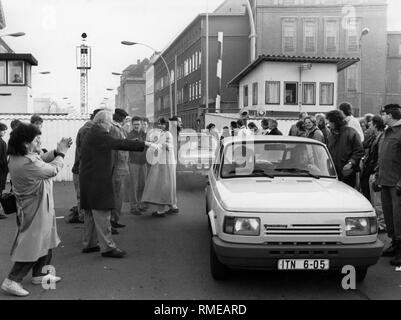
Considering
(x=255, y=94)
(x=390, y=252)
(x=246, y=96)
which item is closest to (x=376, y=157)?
(x=390, y=252)

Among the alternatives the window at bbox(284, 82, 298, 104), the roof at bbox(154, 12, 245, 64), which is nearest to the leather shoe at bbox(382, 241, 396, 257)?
the window at bbox(284, 82, 298, 104)

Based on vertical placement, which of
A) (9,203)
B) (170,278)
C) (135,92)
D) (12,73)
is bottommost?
(170,278)

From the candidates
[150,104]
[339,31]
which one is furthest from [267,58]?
[150,104]

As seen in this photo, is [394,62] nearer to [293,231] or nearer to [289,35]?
[289,35]

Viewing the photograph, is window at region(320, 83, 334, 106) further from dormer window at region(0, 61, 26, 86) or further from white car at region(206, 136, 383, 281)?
white car at region(206, 136, 383, 281)

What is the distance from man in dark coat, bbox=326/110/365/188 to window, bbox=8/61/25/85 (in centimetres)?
2683

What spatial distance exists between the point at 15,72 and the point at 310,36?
90.4ft

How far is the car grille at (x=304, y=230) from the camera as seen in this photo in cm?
530

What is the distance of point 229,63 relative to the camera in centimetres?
5303

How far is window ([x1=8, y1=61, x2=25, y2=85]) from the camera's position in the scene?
103 feet

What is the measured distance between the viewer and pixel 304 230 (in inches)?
209

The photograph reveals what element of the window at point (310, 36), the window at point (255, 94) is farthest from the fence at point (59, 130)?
the window at point (310, 36)

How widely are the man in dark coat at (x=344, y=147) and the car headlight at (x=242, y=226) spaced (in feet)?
10.7

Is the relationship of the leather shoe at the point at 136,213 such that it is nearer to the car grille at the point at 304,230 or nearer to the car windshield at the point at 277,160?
the car windshield at the point at 277,160
